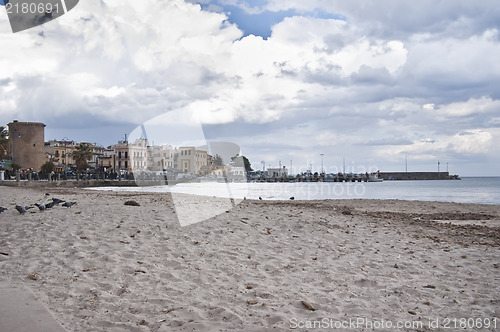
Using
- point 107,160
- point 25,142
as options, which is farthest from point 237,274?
point 107,160

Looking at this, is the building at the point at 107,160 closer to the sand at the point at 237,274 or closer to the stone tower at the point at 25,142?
the stone tower at the point at 25,142

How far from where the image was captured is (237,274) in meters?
6.20

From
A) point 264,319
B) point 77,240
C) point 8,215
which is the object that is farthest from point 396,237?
point 8,215

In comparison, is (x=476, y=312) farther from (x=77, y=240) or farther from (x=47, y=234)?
A: (x=47, y=234)

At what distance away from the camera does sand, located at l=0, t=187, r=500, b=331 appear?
14.7ft

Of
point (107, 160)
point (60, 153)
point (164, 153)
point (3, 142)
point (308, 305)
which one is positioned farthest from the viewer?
point (107, 160)

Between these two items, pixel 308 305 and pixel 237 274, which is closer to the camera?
pixel 308 305

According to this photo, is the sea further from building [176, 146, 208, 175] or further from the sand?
the sand

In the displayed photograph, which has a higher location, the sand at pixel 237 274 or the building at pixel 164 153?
the building at pixel 164 153

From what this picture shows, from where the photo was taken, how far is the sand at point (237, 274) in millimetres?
4492

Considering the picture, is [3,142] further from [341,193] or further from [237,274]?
[237,274]

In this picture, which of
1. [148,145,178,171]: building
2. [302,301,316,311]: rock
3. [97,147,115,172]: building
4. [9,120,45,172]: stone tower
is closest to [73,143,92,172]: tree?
[9,120,45,172]: stone tower

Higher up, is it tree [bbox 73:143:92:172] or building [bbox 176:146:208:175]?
tree [bbox 73:143:92:172]

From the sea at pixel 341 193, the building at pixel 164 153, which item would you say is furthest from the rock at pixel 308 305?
the sea at pixel 341 193
